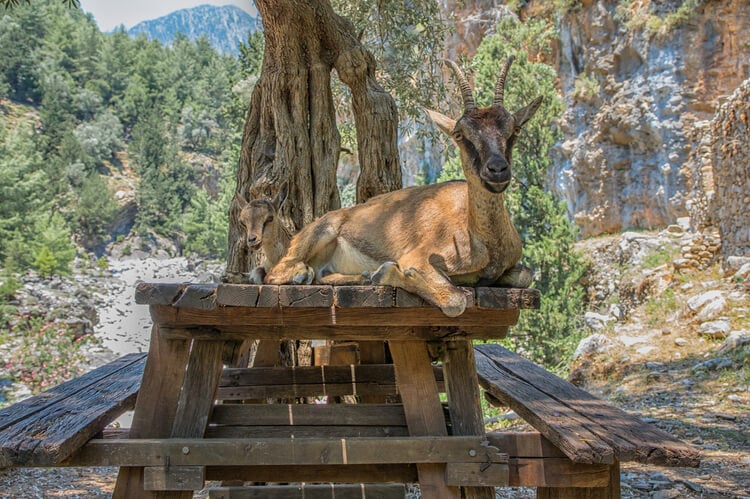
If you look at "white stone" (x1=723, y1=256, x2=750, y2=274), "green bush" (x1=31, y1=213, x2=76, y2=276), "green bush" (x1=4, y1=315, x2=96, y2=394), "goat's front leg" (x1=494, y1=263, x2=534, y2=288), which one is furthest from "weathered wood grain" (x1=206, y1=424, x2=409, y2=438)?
"green bush" (x1=31, y1=213, x2=76, y2=276)

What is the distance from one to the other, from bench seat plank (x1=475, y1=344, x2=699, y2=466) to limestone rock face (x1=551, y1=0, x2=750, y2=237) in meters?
15.3

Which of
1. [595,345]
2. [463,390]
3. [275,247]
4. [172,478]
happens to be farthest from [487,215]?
[595,345]

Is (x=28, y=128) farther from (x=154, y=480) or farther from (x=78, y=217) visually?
(x=154, y=480)

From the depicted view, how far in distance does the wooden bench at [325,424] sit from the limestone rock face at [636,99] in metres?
16.3

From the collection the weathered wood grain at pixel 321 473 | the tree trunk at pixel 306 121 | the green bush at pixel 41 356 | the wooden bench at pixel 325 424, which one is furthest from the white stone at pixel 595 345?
the green bush at pixel 41 356

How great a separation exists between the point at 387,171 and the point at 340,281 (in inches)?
100

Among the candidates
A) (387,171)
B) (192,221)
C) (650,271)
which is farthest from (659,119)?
(192,221)

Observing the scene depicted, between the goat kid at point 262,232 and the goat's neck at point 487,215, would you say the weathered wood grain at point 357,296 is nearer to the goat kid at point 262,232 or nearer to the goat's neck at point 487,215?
the goat's neck at point 487,215

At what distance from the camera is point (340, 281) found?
3.35 metres

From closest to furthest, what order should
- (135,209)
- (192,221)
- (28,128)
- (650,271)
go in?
(650,271), (192,221), (28,128), (135,209)

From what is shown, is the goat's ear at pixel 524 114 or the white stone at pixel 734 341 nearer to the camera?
the goat's ear at pixel 524 114

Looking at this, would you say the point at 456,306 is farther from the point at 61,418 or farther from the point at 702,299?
the point at 702,299

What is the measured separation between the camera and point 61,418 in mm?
3193

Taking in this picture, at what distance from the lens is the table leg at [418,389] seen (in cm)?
319
